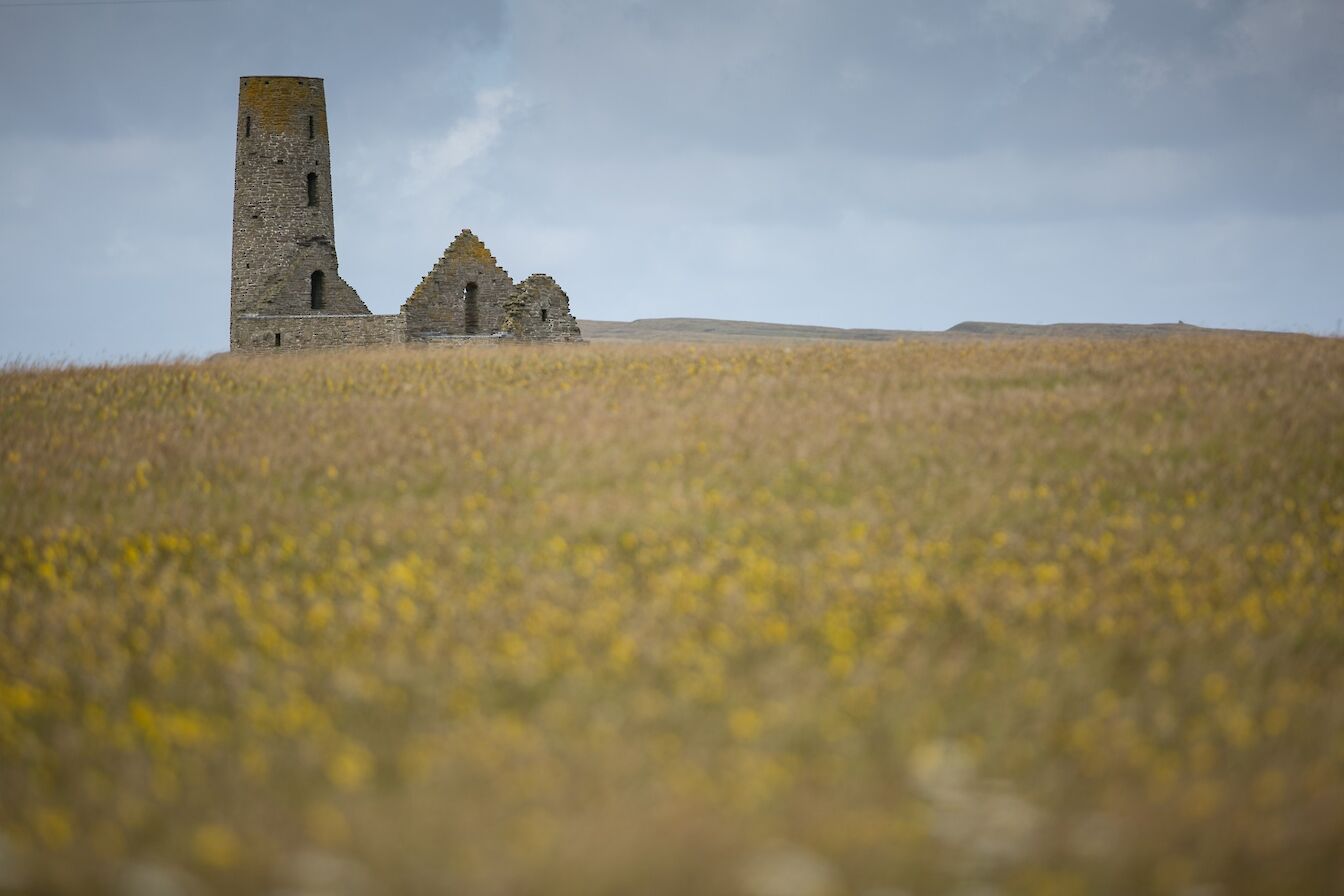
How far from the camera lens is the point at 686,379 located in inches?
760

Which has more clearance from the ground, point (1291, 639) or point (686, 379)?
point (686, 379)

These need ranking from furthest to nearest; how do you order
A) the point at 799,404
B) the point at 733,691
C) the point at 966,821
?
the point at 799,404
the point at 733,691
the point at 966,821

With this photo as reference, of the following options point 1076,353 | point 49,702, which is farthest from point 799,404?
point 49,702

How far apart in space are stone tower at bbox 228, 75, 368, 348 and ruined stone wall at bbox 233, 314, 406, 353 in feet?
2.58

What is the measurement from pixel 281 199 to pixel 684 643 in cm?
3643

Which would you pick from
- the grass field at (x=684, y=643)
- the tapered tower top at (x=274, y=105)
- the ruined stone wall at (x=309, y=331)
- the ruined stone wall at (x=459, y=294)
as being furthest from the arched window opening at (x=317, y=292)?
the grass field at (x=684, y=643)

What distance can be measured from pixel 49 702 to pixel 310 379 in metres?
13.6

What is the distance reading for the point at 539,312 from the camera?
34125 millimetres

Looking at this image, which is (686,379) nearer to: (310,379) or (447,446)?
(447,446)

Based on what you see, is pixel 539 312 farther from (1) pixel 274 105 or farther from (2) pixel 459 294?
(1) pixel 274 105

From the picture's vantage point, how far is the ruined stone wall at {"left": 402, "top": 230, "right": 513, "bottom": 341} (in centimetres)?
3538

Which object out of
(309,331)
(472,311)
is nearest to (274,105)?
(309,331)

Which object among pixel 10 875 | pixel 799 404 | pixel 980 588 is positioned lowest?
pixel 10 875

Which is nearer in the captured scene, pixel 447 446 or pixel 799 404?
pixel 447 446
